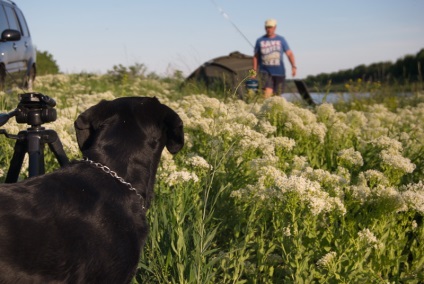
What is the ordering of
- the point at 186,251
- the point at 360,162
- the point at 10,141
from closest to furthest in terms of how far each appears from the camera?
the point at 186,251 < the point at 360,162 < the point at 10,141

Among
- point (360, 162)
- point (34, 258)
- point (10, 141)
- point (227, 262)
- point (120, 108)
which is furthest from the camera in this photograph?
point (10, 141)

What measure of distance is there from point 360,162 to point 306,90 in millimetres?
8336

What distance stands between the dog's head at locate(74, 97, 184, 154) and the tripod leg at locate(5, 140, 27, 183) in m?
0.55

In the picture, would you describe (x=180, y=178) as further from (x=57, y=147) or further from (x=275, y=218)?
(x=57, y=147)

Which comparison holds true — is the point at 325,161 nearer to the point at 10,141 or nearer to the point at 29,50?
the point at 10,141

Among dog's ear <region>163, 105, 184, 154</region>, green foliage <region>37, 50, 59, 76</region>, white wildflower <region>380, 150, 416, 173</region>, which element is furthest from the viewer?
green foliage <region>37, 50, 59, 76</region>

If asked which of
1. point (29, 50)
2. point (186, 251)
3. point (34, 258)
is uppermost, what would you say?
point (29, 50)

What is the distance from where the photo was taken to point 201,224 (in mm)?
3361

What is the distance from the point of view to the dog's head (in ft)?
10.4

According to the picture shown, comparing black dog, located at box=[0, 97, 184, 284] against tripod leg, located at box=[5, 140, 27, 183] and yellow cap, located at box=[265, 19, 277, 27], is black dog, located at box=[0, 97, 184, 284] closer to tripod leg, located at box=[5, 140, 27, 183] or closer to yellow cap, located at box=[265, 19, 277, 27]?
tripod leg, located at box=[5, 140, 27, 183]

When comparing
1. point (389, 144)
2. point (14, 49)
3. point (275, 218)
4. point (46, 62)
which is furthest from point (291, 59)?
point (46, 62)

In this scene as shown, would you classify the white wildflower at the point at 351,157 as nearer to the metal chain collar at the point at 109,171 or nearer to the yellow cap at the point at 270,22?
the metal chain collar at the point at 109,171

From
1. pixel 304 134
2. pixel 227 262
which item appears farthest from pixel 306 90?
pixel 227 262

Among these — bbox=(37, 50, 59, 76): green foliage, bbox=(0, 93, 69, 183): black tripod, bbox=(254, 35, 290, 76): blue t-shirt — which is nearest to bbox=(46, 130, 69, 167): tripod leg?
bbox=(0, 93, 69, 183): black tripod
